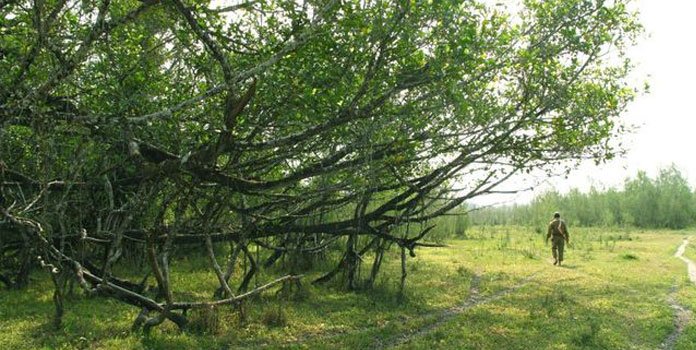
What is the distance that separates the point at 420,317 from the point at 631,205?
45.0 m

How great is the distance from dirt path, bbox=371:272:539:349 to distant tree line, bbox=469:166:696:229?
31789mm

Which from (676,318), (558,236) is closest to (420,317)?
(676,318)

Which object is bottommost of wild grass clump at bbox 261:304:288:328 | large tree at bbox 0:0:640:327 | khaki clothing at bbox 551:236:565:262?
wild grass clump at bbox 261:304:288:328

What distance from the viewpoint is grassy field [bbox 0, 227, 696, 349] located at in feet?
27.1

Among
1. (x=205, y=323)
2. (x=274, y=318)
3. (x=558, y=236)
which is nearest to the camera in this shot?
(x=205, y=323)

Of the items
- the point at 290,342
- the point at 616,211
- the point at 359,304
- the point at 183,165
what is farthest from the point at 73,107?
the point at 616,211

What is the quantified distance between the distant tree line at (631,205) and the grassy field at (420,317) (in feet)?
105

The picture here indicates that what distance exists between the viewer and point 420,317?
10305 millimetres

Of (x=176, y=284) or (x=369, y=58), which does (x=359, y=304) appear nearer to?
(x=176, y=284)

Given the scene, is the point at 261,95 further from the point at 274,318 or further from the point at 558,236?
the point at 558,236

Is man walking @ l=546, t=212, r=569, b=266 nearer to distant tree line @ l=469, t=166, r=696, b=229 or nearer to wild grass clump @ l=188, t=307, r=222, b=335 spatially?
wild grass clump @ l=188, t=307, r=222, b=335

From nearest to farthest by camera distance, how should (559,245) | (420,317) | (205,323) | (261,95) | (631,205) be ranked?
(261,95)
(205,323)
(420,317)
(559,245)
(631,205)

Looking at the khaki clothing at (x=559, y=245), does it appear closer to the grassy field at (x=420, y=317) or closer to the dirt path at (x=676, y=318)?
the grassy field at (x=420, y=317)

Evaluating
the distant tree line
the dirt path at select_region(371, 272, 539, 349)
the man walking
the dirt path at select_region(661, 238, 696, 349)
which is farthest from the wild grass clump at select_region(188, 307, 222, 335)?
the distant tree line
